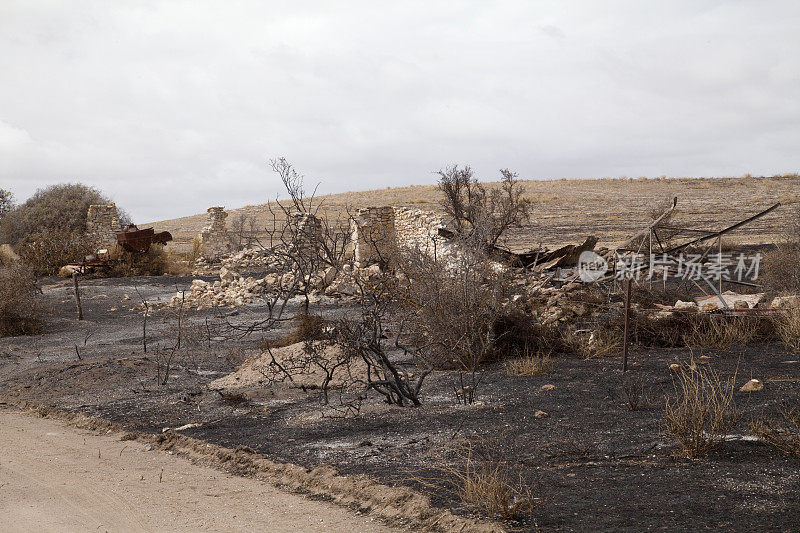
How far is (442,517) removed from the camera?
4.77 metres

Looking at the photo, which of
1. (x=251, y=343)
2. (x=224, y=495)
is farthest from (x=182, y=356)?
(x=224, y=495)

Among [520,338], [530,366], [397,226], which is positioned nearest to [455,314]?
[520,338]

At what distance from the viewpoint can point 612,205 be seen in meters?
43.6

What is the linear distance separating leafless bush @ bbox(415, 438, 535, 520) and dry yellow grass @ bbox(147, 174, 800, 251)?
1919cm

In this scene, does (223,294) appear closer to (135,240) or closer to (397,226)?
(397,226)

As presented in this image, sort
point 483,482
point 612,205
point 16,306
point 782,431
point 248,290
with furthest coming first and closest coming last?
point 612,205, point 248,290, point 16,306, point 782,431, point 483,482

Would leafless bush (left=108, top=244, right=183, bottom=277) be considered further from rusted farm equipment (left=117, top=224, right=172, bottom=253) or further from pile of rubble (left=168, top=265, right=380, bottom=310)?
pile of rubble (left=168, top=265, right=380, bottom=310)

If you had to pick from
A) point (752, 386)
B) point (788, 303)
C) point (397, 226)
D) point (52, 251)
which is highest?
point (397, 226)

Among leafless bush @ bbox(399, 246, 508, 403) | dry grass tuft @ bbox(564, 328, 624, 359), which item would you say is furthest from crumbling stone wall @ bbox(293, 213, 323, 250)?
dry grass tuft @ bbox(564, 328, 624, 359)

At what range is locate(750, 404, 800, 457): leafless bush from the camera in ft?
18.5

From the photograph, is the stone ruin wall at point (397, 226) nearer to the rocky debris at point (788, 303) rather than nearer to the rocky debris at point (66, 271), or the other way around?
the rocky debris at point (788, 303)

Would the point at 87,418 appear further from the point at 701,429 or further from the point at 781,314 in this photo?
the point at 781,314

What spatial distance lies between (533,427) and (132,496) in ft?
12.2

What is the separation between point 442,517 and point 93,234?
30.4 m
